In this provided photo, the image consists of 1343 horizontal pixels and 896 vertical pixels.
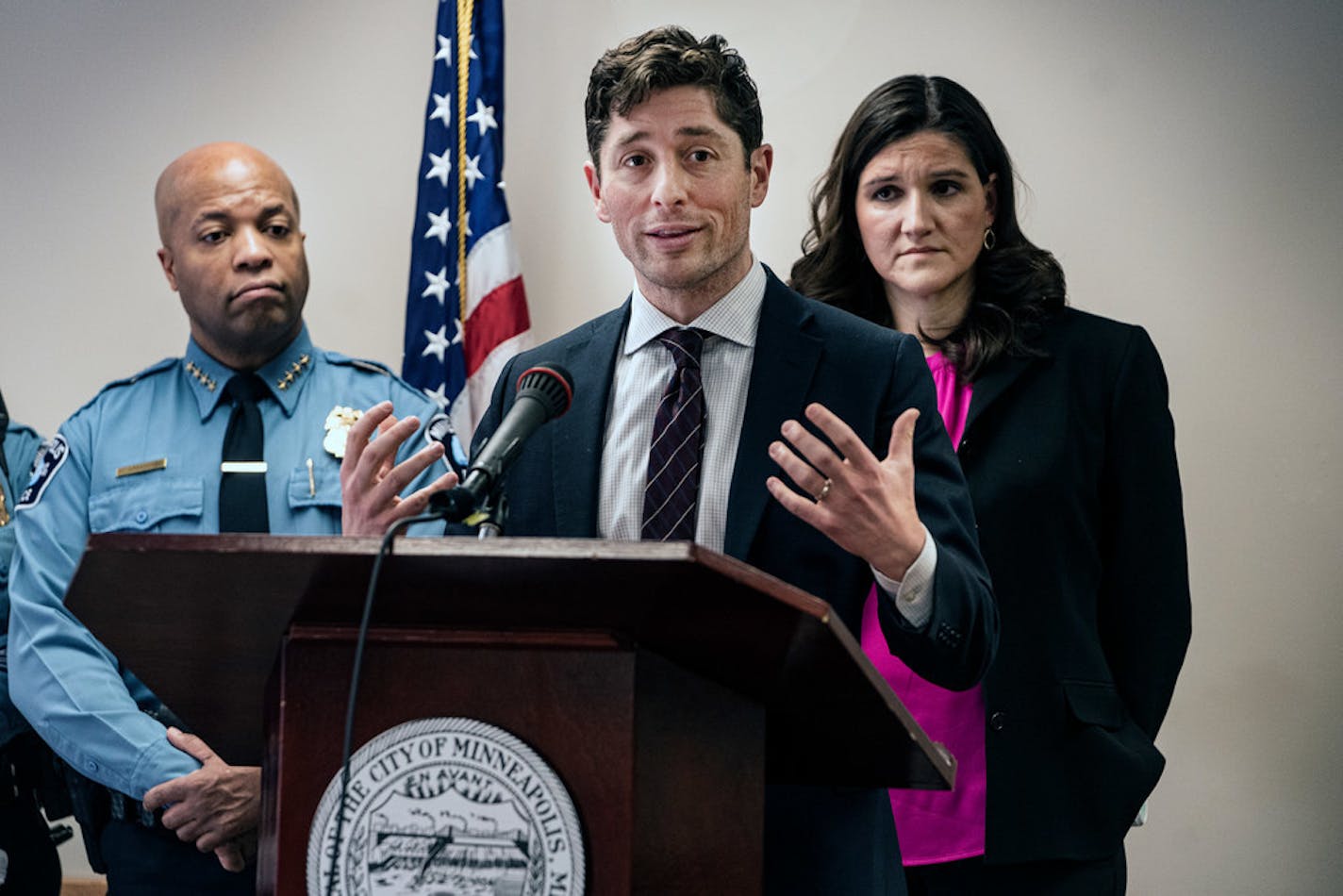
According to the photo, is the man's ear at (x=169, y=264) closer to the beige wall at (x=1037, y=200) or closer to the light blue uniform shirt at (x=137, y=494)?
the light blue uniform shirt at (x=137, y=494)

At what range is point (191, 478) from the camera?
2.28 metres

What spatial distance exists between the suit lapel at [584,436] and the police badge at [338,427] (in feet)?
2.17

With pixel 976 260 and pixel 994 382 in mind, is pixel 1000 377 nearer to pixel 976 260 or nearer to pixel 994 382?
pixel 994 382

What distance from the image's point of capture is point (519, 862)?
3.27 feet

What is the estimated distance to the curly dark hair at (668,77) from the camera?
172cm

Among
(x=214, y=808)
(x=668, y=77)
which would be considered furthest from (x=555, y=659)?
(x=214, y=808)

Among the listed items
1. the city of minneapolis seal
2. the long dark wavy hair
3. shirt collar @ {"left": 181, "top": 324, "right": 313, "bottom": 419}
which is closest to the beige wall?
the long dark wavy hair

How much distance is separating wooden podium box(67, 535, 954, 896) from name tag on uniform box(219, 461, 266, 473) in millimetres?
1135

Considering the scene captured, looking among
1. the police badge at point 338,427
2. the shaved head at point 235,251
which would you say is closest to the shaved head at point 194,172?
the shaved head at point 235,251

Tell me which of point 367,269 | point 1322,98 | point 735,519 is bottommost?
point 735,519

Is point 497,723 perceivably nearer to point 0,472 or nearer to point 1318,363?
point 0,472

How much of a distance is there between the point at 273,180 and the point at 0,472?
724mm

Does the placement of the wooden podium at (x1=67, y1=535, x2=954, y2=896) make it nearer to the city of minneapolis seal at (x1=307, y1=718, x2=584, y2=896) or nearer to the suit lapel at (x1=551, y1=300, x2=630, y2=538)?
the city of minneapolis seal at (x1=307, y1=718, x2=584, y2=896)

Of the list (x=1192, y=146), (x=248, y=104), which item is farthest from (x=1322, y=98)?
(x=248, y=104)
